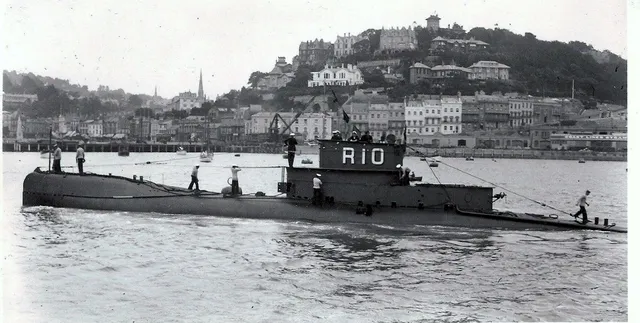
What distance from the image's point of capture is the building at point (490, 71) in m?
164

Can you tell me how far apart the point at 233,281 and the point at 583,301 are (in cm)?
828

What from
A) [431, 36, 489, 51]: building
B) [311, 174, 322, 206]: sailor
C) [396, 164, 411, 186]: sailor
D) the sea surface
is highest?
[431, 36, 489, 51]: building

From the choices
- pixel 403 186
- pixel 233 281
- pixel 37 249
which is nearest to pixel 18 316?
pixel 233 281

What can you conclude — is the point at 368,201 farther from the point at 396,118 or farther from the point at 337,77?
the point at 337,77

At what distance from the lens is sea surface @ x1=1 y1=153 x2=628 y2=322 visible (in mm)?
14047

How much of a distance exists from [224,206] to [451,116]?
117 m

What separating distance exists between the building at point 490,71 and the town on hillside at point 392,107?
249mm

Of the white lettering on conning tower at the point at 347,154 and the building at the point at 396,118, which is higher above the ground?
the building at the point at 396,118

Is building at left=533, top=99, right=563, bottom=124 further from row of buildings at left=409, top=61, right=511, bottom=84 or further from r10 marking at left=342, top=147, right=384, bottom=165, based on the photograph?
r10 marking at left=342, top=147, right=384, bottom=165

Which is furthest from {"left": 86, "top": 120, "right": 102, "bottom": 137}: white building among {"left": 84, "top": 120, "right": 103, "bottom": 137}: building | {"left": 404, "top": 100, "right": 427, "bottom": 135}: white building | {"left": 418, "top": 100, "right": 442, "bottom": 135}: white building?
{"left": 418, "top": 100, "right": 442, "bottom": 135}: white building

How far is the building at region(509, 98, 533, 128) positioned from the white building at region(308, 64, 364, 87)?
129 feet

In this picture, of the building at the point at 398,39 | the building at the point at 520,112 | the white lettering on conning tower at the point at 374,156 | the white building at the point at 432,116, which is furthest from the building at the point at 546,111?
the white lettering on conning tower at the point at 374,156

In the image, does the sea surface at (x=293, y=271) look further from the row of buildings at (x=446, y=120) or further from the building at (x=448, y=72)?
the building at (x=448, y=72)

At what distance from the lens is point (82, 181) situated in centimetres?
2794
